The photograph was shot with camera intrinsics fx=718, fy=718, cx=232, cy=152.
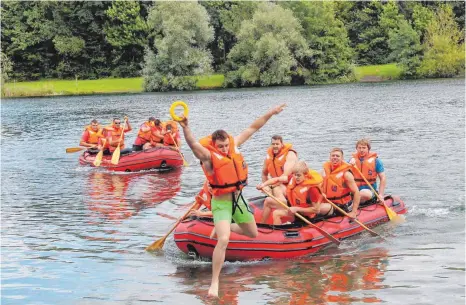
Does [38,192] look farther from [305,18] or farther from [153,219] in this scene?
[305,18]

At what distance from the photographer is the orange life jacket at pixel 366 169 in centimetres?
1289

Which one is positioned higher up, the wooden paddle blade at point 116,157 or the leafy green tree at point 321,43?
the leafy green tree at point 321,43

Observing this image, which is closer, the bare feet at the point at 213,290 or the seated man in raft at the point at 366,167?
the bare feet at the point at 213,290

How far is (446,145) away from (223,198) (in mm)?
15881

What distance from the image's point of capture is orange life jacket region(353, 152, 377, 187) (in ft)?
42.3

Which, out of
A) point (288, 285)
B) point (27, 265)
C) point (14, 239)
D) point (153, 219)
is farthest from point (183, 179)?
point (288, 285)

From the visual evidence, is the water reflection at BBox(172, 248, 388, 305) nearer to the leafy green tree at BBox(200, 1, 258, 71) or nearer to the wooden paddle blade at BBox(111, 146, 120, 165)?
the wooden paddle blade at BBox(111, 146, 120, 165)

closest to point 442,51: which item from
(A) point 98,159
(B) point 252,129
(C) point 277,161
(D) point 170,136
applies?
(D) point 170,136

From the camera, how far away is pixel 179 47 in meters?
56.7

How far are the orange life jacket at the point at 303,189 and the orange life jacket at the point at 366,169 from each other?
2.10m

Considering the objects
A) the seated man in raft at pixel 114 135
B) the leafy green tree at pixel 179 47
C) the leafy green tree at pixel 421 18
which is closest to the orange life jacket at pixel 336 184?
the seated man in raft at pixel 114 135

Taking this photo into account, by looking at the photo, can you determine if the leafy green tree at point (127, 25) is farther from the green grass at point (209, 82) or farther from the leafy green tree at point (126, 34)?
the green grass at point (209, 82)

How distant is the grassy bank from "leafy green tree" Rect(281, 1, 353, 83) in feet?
5.78

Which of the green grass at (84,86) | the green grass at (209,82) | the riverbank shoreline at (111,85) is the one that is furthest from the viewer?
the green grass at (84,86)
